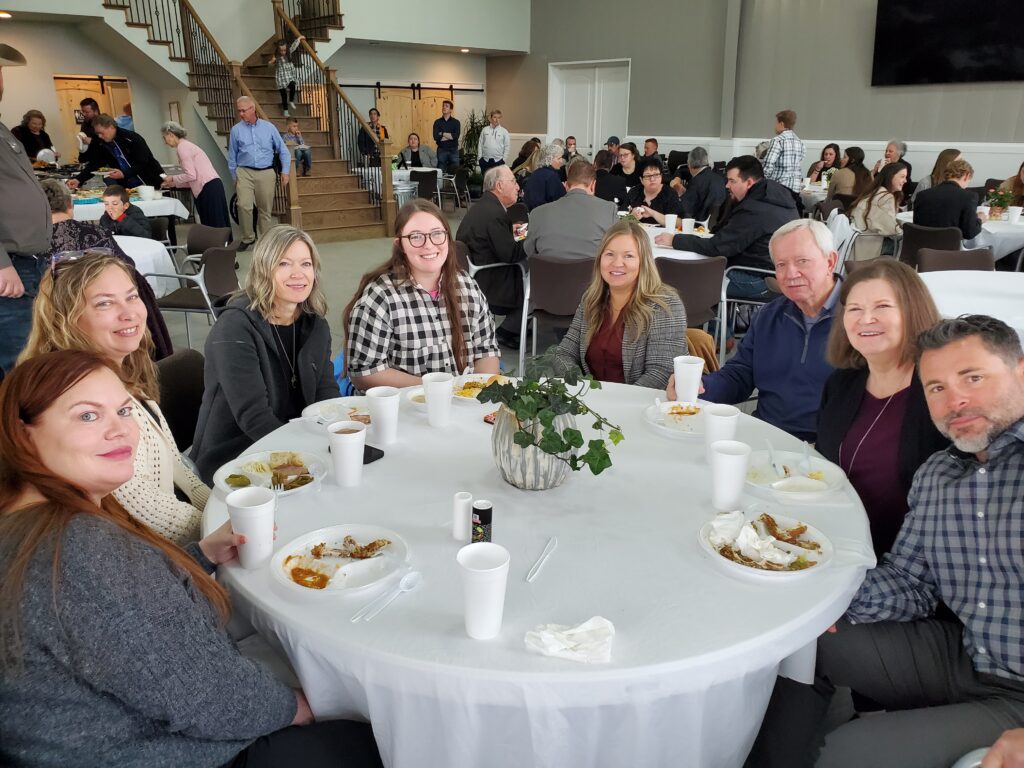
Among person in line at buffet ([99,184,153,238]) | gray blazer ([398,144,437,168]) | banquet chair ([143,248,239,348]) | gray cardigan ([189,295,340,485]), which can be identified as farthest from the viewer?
gray blazer ([398,144,437,168])

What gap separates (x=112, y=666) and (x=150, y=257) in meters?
4.67

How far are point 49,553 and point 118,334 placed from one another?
111cm

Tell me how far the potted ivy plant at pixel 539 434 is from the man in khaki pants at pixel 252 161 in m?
7.73

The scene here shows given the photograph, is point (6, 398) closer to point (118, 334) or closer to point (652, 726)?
point (118, 334)

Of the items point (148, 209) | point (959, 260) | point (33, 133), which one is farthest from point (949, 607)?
point (33, 133)

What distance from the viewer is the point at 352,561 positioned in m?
1.32

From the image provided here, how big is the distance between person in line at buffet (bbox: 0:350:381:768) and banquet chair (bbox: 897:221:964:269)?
4900mm

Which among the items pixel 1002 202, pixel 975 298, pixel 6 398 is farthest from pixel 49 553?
pixel 1002 202

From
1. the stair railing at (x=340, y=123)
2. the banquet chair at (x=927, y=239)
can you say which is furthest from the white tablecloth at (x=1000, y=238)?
the stair railing at (x=340, y=123)

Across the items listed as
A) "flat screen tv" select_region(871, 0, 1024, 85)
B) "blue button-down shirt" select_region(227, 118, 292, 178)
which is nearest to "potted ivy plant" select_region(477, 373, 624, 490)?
"blue button-down shirt" select_region(227, 118, 292, 178)

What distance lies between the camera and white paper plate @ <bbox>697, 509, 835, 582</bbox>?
1266 millimetres

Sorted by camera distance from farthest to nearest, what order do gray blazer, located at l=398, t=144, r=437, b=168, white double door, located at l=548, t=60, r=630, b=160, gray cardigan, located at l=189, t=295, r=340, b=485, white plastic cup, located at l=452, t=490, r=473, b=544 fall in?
1. white double door, located at l=548, t=60, r=630, b=160
2. gray blazer, located at l=398, t=144, r=437, b=168
3. gray cardigan, located at l=189, t=295, r=340, b=485
4. white plastic cup, located at l=452, t=490, r=473, b=544

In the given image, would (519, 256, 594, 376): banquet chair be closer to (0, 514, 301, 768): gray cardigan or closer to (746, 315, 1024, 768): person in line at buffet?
(746, 315, 1024, 768): person in line at buffet

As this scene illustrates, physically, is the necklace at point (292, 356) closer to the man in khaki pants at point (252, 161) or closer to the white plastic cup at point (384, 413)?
the white plastic cup at point (384, 413)
